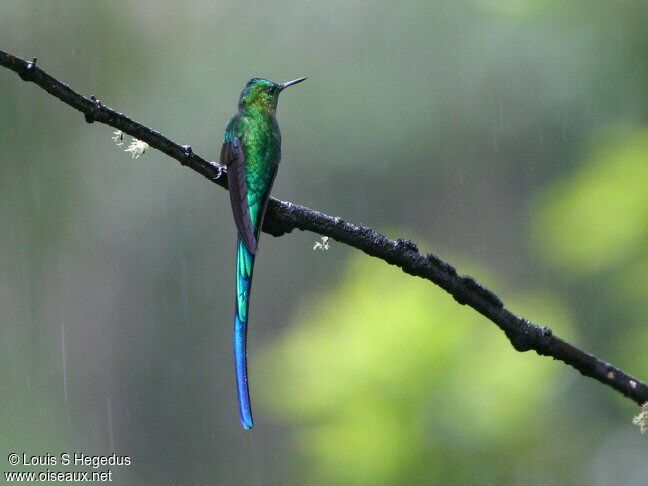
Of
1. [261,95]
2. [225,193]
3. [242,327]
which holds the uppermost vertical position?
[225,193]

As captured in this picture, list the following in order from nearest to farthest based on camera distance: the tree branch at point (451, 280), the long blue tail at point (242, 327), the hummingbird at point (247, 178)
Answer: the tree branch at point (451, 280) → the long blue tail at point (242, 327) → the hummingbird at point (247, 178)

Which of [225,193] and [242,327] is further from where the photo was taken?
[225,193]

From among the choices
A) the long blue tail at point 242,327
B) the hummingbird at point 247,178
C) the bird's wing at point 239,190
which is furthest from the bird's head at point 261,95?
the long blue tail at point 242,327

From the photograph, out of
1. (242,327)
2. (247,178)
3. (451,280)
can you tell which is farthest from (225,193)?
(451,280)

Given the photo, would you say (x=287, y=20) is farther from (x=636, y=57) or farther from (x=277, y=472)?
(x=636, y=57)

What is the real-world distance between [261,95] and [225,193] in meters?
11.9

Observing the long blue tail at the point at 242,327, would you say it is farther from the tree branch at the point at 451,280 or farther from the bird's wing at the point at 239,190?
the tree branch at the point at 451,280

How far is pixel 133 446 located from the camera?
15.2m

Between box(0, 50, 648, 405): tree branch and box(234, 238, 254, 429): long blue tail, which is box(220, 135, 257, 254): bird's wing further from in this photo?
box(0, 50, 648, 405): tree branch

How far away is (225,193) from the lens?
1475 centimetres

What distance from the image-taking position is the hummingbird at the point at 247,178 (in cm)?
186

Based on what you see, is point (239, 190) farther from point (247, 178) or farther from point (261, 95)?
point (261, 95)

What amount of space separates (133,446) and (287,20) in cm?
740

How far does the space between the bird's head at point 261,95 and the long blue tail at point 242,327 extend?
96 cm
